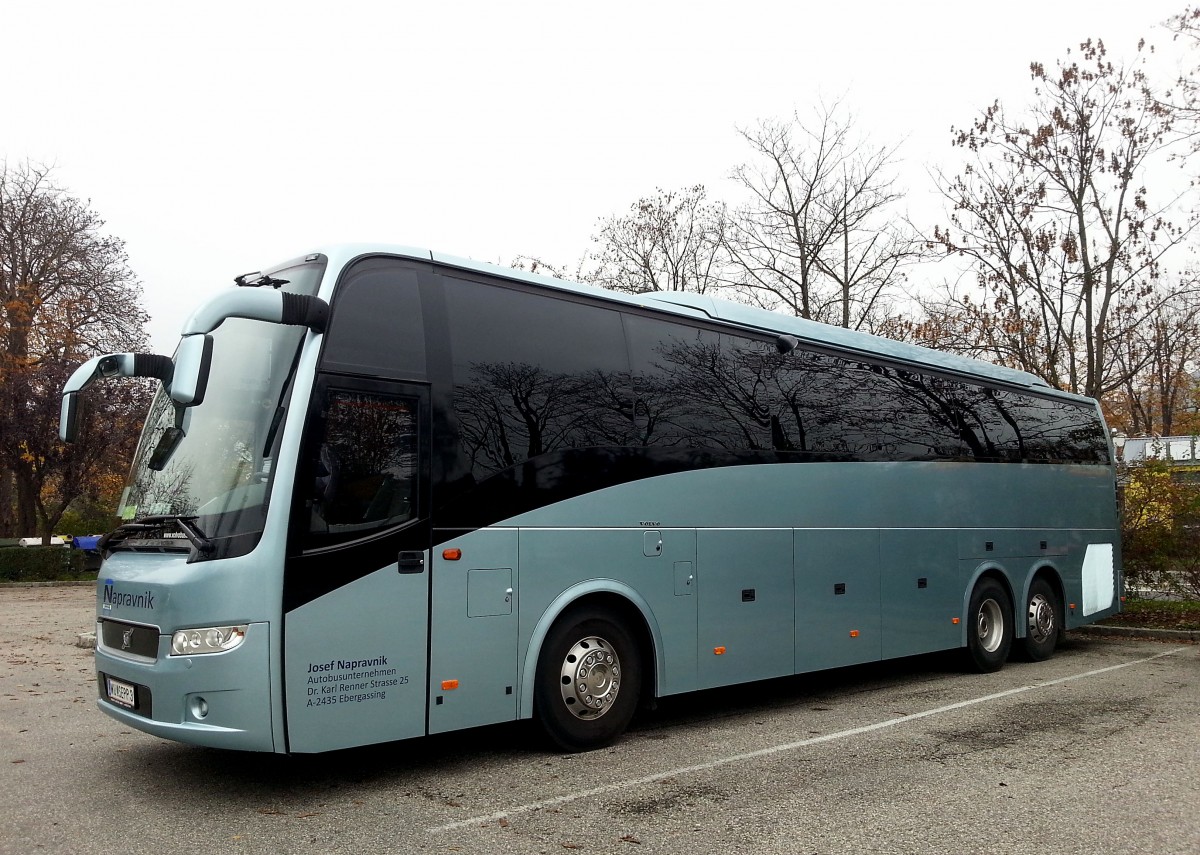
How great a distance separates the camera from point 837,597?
9.60 meters

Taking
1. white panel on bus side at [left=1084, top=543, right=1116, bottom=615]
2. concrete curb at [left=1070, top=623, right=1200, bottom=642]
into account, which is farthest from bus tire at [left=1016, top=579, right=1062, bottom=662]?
concrete curb at [left=1070, top=623, right=1200, bottom=642]

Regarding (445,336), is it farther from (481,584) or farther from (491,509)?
(481,584)

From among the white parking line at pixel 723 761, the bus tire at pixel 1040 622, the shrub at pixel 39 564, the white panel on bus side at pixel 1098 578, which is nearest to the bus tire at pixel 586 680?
the white parking line at pixel 723 761

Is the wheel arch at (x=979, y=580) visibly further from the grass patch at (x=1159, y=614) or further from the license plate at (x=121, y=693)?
the license plate at (x=121, y=693)

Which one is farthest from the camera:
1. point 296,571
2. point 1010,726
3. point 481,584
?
point 1010,726

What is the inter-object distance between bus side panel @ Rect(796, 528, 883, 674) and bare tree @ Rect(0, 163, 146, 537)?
28.8 meters

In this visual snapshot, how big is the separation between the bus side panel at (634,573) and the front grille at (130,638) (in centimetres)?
229

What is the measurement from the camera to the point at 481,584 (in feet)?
21.7

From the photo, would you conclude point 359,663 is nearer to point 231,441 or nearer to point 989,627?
point 231,441

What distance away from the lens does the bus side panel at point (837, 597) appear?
923 cm

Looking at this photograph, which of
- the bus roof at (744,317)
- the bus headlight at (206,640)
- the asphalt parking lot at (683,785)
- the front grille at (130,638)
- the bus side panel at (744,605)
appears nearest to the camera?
the asphalt parking lot at (683,785)

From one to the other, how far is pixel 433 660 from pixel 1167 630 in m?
13.3

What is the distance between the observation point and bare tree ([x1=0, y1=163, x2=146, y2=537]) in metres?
31.3

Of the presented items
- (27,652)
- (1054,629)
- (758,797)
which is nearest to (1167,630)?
(1054,629)
